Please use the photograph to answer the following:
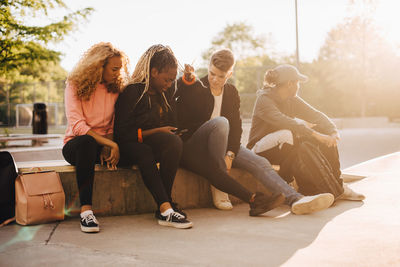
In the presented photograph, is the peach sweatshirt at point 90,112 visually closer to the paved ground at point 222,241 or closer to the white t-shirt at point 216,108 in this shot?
the paved ground at point 222,241

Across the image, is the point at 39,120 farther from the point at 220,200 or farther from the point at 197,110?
the point at 220,200

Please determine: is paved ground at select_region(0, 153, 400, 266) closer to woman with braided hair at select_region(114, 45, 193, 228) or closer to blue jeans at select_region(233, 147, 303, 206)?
blue jeans at select_region(233, 147, 303, 206)

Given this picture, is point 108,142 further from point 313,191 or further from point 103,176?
point 313,191

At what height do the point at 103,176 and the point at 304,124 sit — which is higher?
the point at 304,124

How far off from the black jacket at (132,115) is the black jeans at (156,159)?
0.09m

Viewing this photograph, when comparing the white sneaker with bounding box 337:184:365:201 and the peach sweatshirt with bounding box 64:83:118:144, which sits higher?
the peach sweatshirt with bounding box 64:83:118:144

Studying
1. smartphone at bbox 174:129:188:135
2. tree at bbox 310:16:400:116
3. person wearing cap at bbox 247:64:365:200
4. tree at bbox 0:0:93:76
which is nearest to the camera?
smartphone at bbox 174:129:188:135

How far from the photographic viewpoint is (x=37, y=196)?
367cm

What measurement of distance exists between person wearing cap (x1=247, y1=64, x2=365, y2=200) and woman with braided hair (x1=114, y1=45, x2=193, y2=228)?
127 cm

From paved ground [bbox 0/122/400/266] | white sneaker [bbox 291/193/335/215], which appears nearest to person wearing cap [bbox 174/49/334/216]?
white sneaker [bbox 291/193/335/215]

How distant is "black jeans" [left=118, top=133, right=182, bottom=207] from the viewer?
3742mm

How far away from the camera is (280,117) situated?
15.9 feet

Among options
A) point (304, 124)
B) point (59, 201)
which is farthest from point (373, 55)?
point (59, 201)

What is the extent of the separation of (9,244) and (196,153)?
5.97 ft
